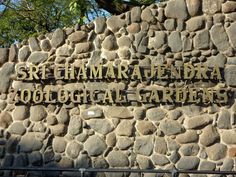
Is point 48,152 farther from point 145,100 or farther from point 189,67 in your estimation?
point 189,67

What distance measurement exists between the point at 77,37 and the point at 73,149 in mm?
2000

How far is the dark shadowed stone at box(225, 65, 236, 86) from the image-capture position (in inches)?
334

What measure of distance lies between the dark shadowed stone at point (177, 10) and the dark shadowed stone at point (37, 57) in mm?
2321

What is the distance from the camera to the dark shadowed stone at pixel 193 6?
28.5ft

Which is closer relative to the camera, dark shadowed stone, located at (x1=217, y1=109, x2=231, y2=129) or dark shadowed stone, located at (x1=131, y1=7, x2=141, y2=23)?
dark shadowed stone, located at (x1=217, y1=109, x2=231, y2=129)

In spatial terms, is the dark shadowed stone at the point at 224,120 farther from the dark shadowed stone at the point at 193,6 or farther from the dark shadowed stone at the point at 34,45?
the dark shadowed stone at the point at 34,45

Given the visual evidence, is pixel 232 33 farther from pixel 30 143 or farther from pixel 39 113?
pixel 30 143

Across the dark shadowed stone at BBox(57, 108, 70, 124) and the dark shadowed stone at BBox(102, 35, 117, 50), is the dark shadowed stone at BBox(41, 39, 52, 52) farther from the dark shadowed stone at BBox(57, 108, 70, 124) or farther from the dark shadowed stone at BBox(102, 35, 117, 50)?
the dark shadowed stone at BBox(57, 108, 70, 124)

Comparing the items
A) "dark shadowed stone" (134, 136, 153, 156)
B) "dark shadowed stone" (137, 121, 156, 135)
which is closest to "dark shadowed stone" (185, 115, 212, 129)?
"dark shadowed stone" (137, 121, 156, 135)

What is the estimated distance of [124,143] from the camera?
8391 millimetres

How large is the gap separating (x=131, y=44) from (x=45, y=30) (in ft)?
38.5

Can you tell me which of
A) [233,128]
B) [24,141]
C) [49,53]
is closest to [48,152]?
[24,141]

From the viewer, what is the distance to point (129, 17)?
8.77 m

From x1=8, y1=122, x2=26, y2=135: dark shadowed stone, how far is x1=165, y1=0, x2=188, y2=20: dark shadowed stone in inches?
129
